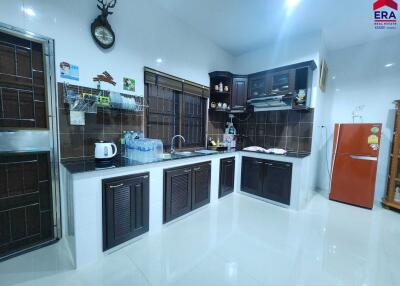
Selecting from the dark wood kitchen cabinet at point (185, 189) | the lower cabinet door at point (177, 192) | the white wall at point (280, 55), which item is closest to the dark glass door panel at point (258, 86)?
the white wall at point (280, 55)

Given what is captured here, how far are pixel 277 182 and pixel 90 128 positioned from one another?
9.52ft

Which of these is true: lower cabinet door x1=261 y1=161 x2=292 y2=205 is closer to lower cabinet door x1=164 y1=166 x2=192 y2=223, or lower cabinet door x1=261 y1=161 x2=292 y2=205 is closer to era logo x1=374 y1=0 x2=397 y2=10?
lower cabinet door x1=164 y1=166 x2=192 y2=223

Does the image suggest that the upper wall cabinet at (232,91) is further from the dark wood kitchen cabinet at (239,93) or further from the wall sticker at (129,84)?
the wall sticker at (129,84)

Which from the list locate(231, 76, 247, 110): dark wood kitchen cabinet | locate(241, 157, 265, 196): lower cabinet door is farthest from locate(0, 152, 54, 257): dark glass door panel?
locate(231, 76, 247, 110): dark wood kitchen cabinet

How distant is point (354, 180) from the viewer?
3.07 m

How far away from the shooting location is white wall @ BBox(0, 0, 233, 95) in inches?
66.5

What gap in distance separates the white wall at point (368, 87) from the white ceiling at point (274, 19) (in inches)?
8.7

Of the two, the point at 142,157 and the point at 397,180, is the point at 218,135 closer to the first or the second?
the point at 142,157

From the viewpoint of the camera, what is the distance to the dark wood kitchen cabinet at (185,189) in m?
2.26

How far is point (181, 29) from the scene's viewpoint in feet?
9.45

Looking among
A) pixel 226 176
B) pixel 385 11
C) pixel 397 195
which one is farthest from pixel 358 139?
pixel 226 176

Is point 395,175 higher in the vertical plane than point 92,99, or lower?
lower

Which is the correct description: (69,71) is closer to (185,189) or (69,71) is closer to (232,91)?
(185,189)

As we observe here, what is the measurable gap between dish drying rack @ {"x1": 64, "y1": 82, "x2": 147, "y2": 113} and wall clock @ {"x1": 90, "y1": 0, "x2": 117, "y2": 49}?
21.9 inches
